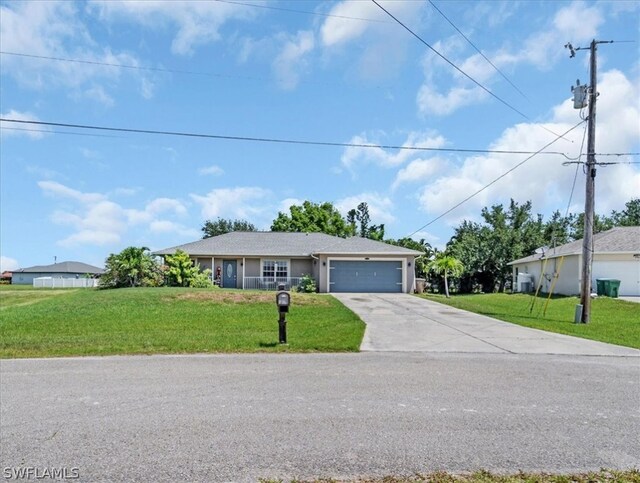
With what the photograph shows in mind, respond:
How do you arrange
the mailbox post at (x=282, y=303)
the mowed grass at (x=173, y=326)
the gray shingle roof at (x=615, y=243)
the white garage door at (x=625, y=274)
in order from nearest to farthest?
1. the mailbox post at (x=282, y=303)
2. the mowed grass at (x=173, y=326)
3. the white garage door at (x=625, y=274)
4. the gray shingle roof at (x=615, y=243)

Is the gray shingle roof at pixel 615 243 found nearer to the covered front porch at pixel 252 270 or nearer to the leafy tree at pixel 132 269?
the covered front porch at pixel 252 270

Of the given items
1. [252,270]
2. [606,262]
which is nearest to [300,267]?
[252,270]

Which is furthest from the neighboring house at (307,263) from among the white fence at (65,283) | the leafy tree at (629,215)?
the leafy tree at (629,215)

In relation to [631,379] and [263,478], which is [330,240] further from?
[263,478]

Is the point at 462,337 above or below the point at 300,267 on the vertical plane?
below

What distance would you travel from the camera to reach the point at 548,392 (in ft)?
20.1

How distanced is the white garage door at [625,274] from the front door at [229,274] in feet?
68.5

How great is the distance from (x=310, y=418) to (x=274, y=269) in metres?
25.3

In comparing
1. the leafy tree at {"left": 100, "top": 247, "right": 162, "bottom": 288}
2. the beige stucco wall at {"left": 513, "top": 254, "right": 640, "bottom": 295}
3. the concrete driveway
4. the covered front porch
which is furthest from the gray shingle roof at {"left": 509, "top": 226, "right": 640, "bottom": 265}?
the leafy tree at {"left": 100, "top": 247, "right": 162, "bottom": 288}

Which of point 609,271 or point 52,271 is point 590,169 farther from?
point 52,271

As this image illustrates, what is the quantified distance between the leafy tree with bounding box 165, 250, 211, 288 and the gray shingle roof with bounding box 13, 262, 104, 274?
1763 inches

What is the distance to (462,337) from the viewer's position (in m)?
11.1

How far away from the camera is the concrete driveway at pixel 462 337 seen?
31.5 feet

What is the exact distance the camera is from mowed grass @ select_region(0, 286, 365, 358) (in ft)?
30.9
